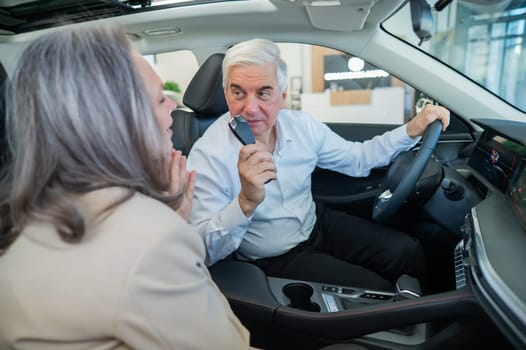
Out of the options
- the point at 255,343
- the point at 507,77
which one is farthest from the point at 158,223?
the point at 507,77

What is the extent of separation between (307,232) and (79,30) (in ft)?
3.57

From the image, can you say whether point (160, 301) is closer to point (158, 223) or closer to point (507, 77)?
point (158, 223)

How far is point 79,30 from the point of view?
62 cm

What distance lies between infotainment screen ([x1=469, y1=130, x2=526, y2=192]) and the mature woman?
1014mm

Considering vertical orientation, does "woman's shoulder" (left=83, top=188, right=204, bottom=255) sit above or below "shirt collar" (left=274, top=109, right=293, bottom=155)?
above

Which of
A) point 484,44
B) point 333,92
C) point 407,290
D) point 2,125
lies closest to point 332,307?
point 407,290

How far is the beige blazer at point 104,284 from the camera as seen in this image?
47 centimetres

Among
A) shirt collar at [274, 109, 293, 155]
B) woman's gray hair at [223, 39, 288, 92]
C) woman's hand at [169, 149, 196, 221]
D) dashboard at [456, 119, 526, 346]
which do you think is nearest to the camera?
dashboard at [456, 119, 526, 346]

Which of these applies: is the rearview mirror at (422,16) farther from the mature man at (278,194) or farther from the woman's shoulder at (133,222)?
the woman's shoulder at (133,222)

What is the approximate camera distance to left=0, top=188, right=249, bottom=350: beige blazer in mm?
469

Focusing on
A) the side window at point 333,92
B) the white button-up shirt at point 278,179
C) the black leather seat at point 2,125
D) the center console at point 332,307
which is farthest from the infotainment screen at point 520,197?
the side window at point 333,92

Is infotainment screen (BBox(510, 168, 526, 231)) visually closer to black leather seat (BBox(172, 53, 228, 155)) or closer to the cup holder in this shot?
the cup holder

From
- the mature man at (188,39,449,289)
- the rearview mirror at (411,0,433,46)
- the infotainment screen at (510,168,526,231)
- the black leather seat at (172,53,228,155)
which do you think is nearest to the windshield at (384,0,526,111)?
the rearview mirror at (411,0,433,46)

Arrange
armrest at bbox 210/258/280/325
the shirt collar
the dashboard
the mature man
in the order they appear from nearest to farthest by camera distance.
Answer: the dashboard, armrest at bbox 210/258/280/325, the mature man, the shirt collar
